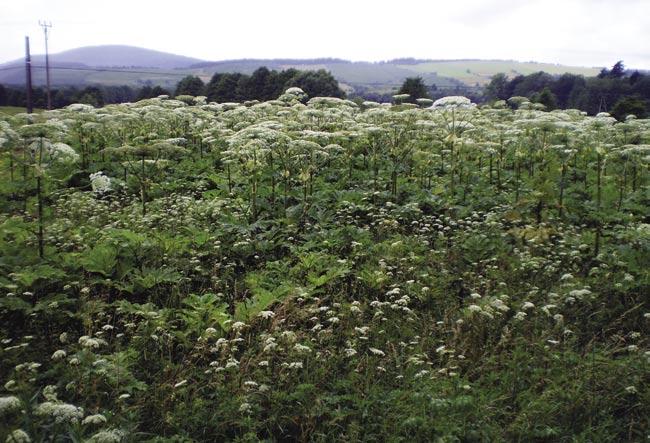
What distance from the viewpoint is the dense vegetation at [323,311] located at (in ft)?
14.6

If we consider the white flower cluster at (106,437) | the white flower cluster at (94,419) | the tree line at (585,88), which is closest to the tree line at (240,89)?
the tree line at (585,88)

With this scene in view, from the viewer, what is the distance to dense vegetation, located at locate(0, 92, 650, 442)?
14.6ft

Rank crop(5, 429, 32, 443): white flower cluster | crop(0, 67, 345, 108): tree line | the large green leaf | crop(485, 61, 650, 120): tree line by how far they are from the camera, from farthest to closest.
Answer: crop(485, 61, 650, 120): tree line < crop(0, 67, 345, 108): tree line < the large green leaf < crop(5, 429, 32, 443): white flower cluster

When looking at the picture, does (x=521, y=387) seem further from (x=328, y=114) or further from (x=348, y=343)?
(x=328, y=114)

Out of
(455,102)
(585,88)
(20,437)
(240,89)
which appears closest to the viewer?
(20,437)

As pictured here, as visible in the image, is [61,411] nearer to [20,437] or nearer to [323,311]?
[20,437]

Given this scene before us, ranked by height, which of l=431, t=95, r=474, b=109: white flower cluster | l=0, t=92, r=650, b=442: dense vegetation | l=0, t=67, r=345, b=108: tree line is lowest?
l=0, t=92, r=650, b=442: dense vegetation

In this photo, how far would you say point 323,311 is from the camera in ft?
21.4

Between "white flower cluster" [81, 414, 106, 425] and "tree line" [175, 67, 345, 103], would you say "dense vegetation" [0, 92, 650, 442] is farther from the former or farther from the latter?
"tree line" [175, 67, 345, 103]


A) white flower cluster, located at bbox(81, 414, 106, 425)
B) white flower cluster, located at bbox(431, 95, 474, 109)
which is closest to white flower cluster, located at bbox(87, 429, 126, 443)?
white flower cluster, located at bbox(81, 414, 106, 425)

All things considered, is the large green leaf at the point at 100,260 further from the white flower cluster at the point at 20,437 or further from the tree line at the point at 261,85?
the tree line at the point at 261,85

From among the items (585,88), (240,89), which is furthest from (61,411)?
(585,88)

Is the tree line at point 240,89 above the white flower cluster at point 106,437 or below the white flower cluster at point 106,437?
above

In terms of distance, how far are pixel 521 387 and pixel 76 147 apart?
14.8m
